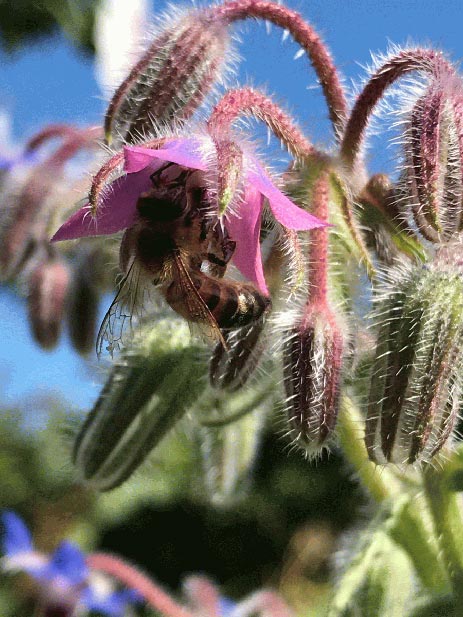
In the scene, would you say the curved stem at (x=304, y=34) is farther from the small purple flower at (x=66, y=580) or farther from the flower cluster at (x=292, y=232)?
the small purple flower at (x=66, y=580)

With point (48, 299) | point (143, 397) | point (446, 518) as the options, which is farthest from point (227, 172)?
point (48, 299)

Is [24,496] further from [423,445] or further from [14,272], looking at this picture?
[423,445]

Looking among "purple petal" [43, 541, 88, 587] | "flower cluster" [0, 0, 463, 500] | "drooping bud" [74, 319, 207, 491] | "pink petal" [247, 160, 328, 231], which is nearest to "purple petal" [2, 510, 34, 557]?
"purple petal" [43, 541, 88, 587]

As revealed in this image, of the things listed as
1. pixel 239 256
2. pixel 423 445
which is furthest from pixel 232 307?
pixel 423 445

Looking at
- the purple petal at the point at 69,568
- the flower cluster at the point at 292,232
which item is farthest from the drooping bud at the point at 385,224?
→ the purple petal at the point at 69,568

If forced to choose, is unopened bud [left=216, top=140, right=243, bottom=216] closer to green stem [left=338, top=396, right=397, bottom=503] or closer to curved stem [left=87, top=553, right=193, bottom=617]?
green stem [left=338, top=396, right=397, bottom=503]

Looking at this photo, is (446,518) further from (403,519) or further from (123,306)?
(123,306)
